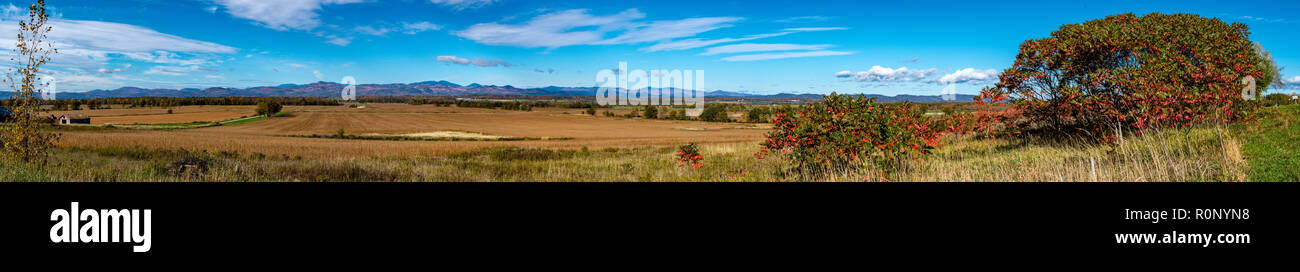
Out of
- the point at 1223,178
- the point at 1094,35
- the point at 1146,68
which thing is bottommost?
the point at 1223,178

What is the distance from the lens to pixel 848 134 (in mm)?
10055

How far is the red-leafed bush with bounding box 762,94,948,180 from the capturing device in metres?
9.90

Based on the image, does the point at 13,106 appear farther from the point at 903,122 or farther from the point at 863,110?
the point at 903,122

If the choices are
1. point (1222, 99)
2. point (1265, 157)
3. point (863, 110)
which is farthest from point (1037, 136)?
point (863, 110)

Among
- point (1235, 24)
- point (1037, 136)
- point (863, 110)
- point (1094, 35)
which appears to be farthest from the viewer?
point (1037, 136)

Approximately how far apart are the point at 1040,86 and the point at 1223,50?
3369 mm

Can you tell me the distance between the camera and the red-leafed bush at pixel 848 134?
9.90 metres

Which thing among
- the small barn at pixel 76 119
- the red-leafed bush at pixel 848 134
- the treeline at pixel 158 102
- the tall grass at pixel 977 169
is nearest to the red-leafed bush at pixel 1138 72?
the tall grass at pixel 977 169

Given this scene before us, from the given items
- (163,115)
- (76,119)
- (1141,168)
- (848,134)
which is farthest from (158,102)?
(1141,168)

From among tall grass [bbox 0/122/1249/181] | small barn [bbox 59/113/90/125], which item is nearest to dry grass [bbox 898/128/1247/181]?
tall grass [bbox 0/122/1249/181]

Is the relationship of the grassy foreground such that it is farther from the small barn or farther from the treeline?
the treeline

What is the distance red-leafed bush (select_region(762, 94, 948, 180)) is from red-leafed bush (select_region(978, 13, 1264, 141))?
3817 millimetres

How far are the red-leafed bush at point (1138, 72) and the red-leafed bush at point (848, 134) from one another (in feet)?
12.5

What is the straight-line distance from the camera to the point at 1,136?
35.6 ft
